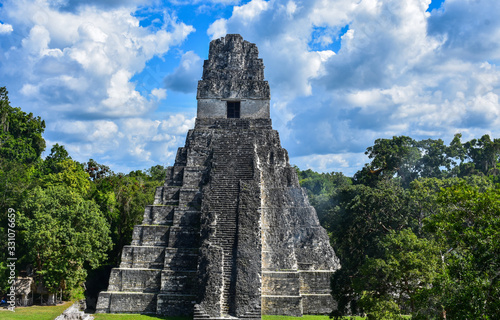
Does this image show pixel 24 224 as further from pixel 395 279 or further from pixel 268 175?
pixel 395 279

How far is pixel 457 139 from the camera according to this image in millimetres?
37031

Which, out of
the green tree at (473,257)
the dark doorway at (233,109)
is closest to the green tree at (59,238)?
the dark doorway at (233,109)

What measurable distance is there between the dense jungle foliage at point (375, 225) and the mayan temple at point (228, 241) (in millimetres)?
2068

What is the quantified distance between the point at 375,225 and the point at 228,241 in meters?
6.08

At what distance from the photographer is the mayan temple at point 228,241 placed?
1402 cm

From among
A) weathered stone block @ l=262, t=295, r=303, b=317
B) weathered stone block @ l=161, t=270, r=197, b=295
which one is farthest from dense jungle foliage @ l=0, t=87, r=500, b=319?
weathered stone block @ l=161, t=270, r=197, b=295

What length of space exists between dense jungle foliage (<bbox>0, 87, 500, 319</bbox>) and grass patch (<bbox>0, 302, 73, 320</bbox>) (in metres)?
0.84

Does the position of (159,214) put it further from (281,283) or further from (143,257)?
(281,283)

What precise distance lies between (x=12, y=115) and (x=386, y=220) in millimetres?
30406

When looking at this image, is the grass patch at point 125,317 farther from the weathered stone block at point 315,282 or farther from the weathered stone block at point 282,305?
the weathered stone block at point 315,282

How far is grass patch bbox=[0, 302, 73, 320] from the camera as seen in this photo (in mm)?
13556

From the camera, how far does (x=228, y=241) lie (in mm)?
15086

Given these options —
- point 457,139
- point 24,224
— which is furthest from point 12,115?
point 457,139

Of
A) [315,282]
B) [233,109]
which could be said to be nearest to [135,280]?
[315,282]
